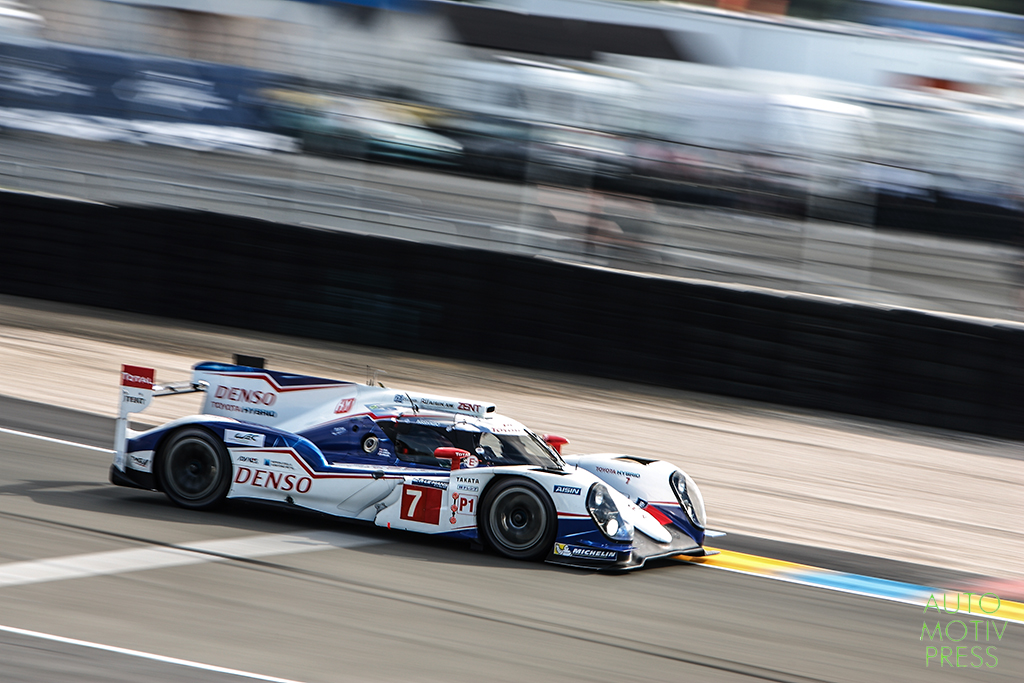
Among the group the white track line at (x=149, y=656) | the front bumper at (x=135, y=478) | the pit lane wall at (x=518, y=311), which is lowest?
the white track line at (x=149, y=656)

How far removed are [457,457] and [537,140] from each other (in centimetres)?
826

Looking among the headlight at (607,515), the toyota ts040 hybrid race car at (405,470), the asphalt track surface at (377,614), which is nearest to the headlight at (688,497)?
the toyota ts040 hybrid race car at (405,470)

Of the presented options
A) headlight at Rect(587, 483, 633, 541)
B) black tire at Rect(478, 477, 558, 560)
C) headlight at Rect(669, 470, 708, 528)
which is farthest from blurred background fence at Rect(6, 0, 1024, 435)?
black tire at Rect(478, 477, 558, 560)

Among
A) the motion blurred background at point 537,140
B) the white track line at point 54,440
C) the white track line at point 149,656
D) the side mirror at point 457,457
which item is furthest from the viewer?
the motion blurred background at point 537,140

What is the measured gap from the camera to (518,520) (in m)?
6.38

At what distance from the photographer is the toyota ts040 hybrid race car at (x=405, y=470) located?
247 inches

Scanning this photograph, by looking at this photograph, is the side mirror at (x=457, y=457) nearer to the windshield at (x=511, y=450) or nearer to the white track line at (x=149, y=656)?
the windshield at (x=511, y=450)

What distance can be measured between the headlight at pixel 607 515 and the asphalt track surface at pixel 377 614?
0.26 m

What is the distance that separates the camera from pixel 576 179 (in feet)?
42.7

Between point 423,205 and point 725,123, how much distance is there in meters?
4.66

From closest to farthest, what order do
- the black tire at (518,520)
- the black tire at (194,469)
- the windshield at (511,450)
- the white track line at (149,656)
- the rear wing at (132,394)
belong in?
the white track line at (149,656) → the black tire at (518,520) → the windshield at (511,450) → the black tire at (194,469) → the rear wing at (132,394)

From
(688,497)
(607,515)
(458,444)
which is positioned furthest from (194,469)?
(688,497)

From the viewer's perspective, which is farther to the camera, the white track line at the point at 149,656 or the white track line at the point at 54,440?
the white track line at the point at 54,440

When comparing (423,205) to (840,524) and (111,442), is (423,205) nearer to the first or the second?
(111,442)
